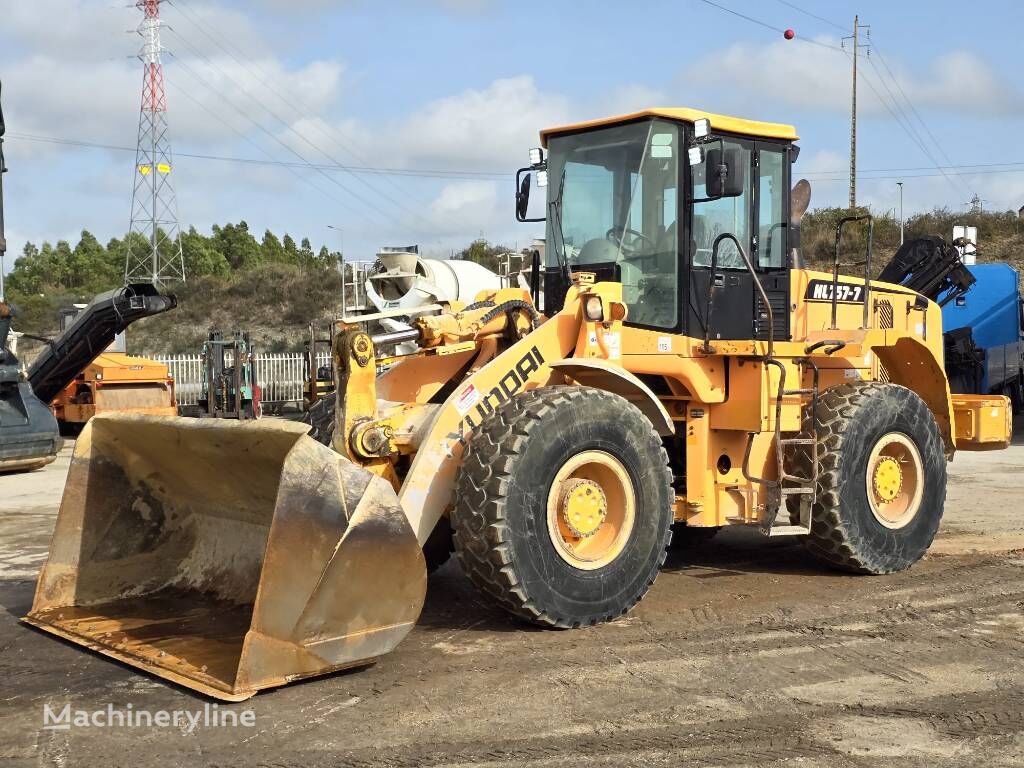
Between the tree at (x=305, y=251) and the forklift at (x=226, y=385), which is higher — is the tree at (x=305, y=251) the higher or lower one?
the higher one

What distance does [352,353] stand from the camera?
5535mm

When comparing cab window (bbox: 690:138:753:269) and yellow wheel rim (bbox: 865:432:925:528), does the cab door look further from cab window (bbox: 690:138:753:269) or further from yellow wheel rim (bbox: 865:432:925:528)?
yellow wheel rim (bbox: 865:432:925:528)

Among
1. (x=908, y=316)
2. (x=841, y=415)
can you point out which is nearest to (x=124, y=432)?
(x=841, y=415)

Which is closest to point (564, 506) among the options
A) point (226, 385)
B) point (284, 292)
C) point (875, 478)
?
point (875, 478)

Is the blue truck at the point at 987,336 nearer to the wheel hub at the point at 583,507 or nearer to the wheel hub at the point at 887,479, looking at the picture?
the wheel hub at the point at 887,479

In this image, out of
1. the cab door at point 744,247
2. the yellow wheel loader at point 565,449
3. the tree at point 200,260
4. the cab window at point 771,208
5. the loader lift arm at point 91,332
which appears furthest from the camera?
the tree at point 200,260

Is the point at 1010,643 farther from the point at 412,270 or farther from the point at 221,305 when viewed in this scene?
the point at 221,305

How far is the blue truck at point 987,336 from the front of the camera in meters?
18.0

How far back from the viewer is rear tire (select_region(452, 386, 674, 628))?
5.28 m

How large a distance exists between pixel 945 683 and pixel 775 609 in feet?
4.71

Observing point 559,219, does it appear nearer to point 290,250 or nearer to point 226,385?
point 226,385

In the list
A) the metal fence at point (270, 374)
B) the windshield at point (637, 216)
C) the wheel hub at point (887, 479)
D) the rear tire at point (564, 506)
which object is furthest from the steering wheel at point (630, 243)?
the metal fence at point (270, 374)

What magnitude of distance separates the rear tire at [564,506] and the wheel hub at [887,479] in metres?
1.88

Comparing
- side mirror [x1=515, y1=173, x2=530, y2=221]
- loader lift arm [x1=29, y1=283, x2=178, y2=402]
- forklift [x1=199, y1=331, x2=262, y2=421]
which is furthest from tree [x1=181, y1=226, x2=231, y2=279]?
side mirror [x1=515, y1=173, x2=530, y2=221]
